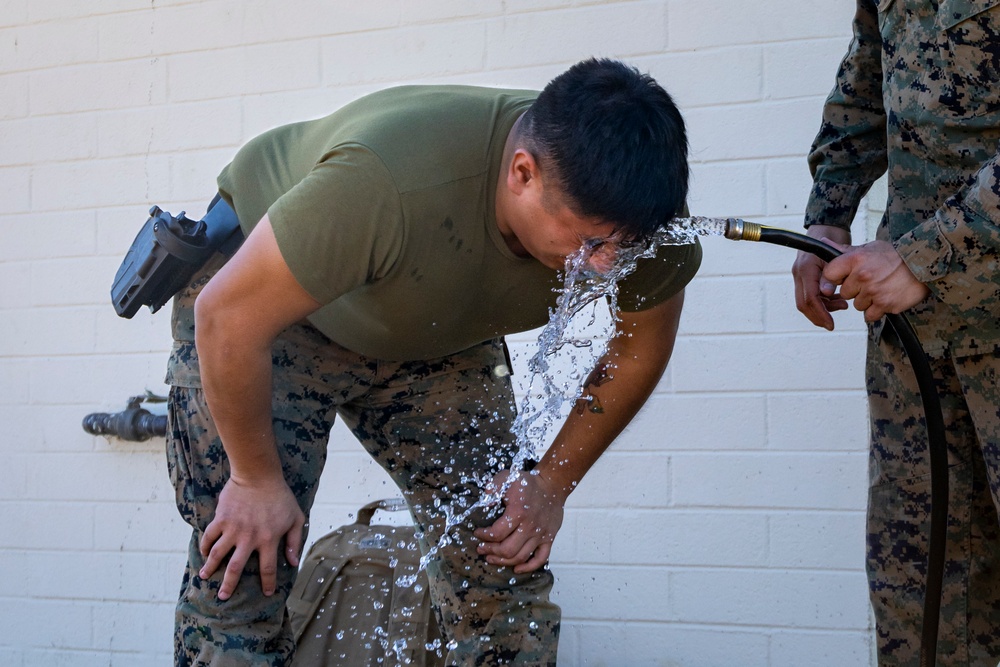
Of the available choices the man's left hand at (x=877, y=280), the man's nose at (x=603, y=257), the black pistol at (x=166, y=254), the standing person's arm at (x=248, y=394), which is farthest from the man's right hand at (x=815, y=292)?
the black pistol at (x=166, y=254)

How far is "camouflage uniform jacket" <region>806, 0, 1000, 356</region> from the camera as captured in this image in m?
1.98

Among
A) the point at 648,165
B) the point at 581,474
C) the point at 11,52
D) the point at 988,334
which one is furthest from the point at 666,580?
the point at 11,52

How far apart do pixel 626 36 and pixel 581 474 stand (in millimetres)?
1633

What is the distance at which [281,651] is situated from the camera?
2258 millimetres

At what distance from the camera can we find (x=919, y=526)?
2.23m

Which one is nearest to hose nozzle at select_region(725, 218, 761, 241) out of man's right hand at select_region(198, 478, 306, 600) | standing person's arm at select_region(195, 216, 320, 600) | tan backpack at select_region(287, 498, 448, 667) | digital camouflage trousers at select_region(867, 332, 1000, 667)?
digital camouflage trousers at select_region(867, 332, 1000, 667)

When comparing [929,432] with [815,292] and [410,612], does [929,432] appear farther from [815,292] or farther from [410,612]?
[410,612]

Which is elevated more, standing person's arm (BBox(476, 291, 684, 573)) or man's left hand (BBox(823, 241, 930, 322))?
man's left hand (BBox(823, 241, 930, 322))

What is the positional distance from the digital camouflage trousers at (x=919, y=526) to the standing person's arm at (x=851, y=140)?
0.95 feet

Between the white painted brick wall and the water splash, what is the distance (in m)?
0.44

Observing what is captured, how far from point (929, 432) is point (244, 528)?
1.32 meters

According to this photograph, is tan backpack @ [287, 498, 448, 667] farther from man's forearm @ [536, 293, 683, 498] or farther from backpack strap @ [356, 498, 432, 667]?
man's forearm @ [536, 293, 683, 498]

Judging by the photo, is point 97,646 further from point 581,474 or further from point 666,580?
point 581,474

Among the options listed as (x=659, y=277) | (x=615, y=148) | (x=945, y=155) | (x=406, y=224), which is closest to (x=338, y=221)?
(x=406, y=224)
